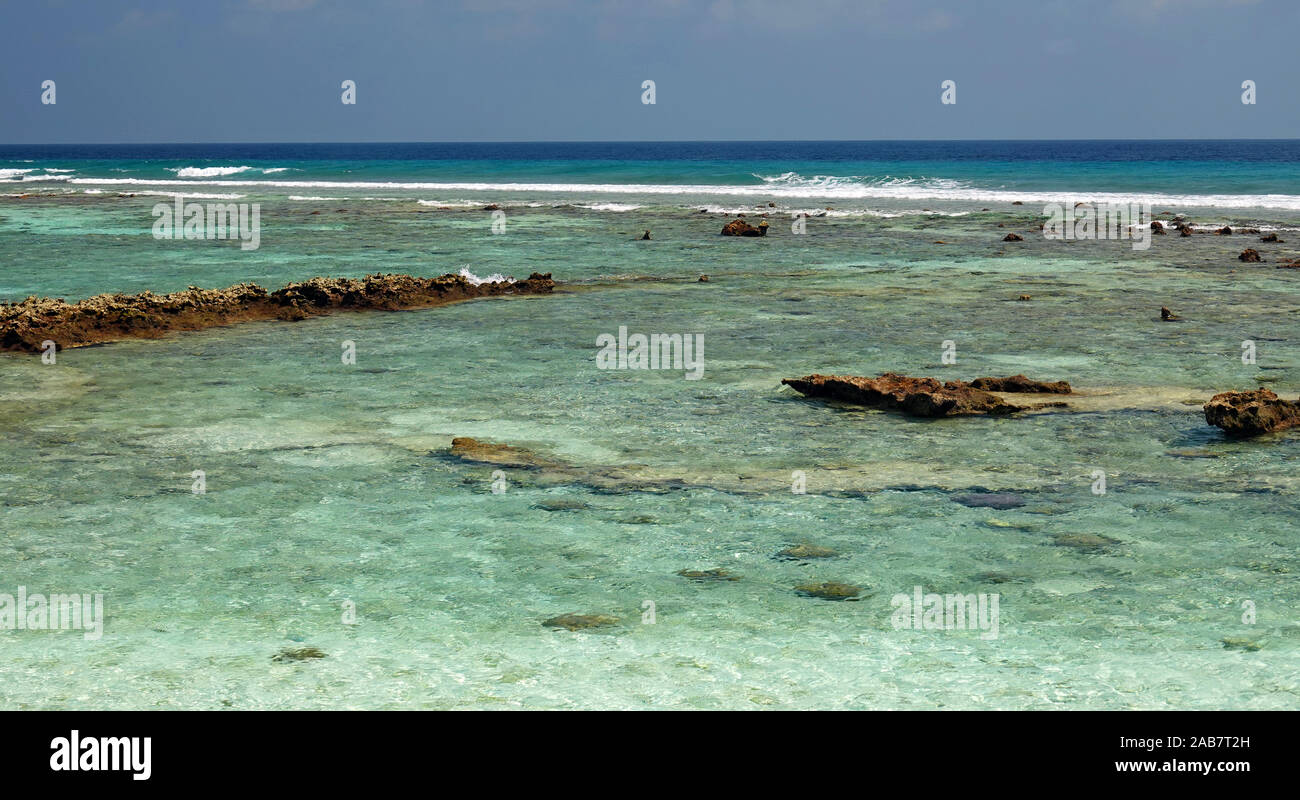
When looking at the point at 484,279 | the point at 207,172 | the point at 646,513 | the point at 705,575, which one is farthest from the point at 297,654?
the point at 207,172

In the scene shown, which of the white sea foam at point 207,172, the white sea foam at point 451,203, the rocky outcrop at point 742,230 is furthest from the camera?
the white sea foam at point 207,172

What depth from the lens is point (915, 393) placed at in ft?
28.3

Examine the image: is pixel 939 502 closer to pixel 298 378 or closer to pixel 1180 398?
pixel 1180 398

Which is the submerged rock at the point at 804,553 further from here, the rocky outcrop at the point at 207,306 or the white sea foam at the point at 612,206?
the white sea foam at the point at 612,206

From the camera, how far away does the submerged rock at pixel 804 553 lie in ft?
18.8

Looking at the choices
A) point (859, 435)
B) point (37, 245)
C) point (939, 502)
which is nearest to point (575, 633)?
point (939, 502)

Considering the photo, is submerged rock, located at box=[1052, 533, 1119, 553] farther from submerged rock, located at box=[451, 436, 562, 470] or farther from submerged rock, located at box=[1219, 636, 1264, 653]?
submerged rock, located at box=[451, 436, 562, 470]

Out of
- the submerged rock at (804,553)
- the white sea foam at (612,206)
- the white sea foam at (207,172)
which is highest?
the white sea foam at (207,172)

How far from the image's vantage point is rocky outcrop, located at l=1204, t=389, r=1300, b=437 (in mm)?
7793

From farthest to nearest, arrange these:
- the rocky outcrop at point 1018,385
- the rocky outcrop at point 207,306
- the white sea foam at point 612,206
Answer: the white sea foam at point 612,206 < the rocky outcrop at point 207,306 < the rocky outcrop at point 1018,385

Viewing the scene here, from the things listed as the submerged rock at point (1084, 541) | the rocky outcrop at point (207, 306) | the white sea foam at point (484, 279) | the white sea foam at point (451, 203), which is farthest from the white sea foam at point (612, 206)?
the submerged rock at point (1084, 541)

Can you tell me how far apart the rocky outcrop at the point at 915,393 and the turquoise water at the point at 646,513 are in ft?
0.52

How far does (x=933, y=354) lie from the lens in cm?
1116
